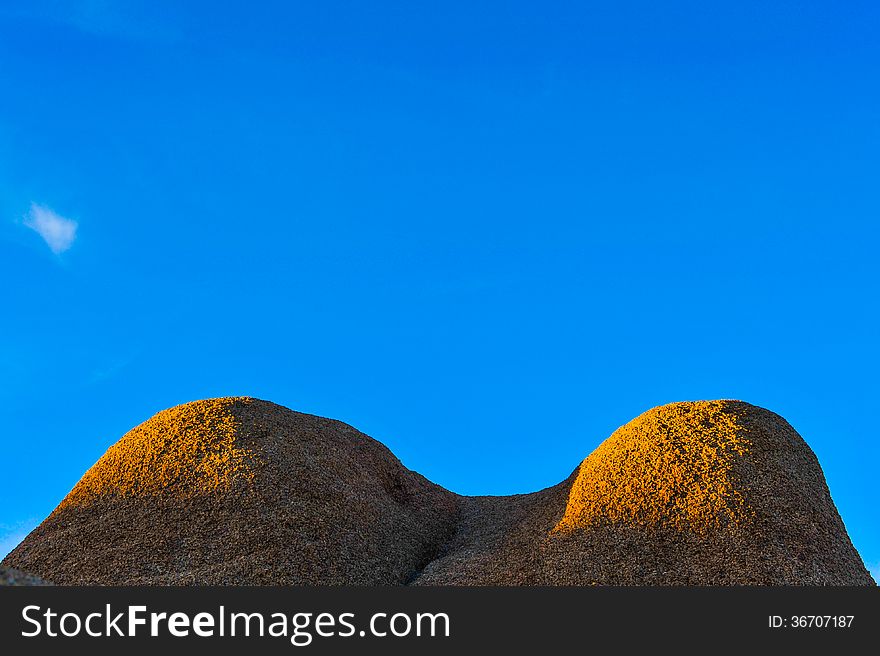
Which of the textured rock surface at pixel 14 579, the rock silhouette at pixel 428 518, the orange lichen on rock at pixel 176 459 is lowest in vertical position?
the textured rock surface at pixel 14 579

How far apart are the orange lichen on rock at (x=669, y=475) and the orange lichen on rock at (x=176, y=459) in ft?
19.2

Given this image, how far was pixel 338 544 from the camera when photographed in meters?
11.8

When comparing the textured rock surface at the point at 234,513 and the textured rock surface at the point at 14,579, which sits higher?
the textured rock surface at the point at 234,513

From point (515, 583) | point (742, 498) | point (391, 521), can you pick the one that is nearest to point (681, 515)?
point (742, 498)

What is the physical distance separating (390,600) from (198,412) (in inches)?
320

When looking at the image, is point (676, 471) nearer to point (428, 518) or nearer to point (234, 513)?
point (428, 518)

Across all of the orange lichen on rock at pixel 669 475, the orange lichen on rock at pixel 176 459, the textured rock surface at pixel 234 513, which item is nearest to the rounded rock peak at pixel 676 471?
A: the orange lichen on rock at pixel 669 475

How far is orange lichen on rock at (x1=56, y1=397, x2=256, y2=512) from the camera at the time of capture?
12.7 m

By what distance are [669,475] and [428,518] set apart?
4810mm

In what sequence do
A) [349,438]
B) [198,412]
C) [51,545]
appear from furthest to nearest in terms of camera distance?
[349,438] < [198,412] < [51,545]

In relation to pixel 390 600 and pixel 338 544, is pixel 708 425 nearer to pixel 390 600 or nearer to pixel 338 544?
→ pixel 338 544

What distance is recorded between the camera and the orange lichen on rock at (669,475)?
11.3 metres

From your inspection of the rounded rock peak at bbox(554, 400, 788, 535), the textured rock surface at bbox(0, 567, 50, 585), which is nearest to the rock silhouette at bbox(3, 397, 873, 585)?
the rounded rock peak at bbox(554, 400, 788, 535)

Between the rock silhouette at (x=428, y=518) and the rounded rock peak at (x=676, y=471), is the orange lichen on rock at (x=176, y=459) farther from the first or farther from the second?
the rounded rock peak at (x=676, y=471)
